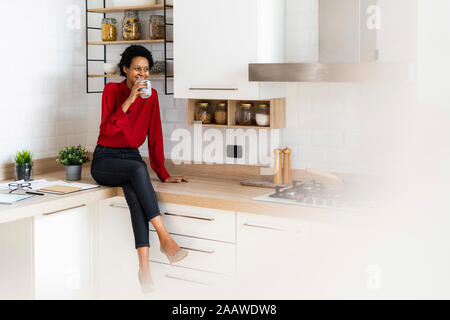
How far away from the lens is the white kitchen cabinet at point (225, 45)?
10.5ft

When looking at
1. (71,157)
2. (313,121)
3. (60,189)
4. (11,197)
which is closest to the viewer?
(11,197)

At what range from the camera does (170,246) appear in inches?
124

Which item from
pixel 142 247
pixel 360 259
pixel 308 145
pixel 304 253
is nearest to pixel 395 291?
pixel 360 259

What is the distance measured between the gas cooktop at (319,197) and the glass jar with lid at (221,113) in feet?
1.95

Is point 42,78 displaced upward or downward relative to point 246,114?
upward

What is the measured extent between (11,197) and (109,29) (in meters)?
1.41

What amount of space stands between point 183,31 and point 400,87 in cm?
127

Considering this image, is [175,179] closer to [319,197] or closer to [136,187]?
[136,187]

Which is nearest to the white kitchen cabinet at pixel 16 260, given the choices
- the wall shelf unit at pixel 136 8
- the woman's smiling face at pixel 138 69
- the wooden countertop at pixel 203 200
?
the wooden countertop at pixel 203 200

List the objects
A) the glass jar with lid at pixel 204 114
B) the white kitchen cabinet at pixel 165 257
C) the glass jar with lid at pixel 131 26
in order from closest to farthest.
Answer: the white kitchen cabinet at pixel 165 257 → the glass jar with lid at pixel 204 114 → the glass jar with lid at pixel 131 26

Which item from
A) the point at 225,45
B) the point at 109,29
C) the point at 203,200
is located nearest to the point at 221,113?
the point at 225,45

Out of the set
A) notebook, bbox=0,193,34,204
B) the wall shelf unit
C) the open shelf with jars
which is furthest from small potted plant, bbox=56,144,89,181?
the wall shelf unit

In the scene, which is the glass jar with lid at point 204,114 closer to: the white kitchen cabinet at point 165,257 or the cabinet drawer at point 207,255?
the white kitchen cabinet at point 165,257

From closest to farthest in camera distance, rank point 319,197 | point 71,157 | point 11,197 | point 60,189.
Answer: point 319,197 → point 11,197 → point 60,189 → point 71,157
